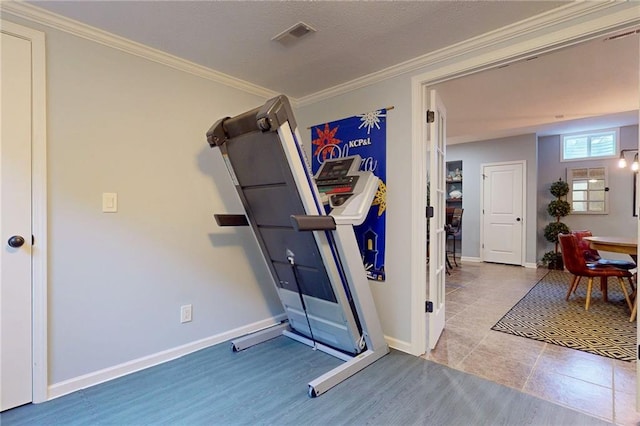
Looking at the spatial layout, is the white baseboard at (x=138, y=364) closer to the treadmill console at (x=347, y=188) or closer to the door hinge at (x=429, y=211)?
the treadmill console at (x=347, y=188)

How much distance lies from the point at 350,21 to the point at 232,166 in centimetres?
123

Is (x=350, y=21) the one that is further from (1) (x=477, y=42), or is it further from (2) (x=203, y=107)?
(2) (x=203, y=107)

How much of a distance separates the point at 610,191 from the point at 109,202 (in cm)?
784

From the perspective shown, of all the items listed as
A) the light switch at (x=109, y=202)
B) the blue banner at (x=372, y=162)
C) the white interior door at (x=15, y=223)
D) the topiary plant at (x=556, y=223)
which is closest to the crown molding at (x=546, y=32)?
the blue banner at (x=372, y=162)

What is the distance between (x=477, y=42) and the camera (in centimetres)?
220

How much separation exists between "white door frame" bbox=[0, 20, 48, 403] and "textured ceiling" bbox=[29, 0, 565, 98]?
387mm

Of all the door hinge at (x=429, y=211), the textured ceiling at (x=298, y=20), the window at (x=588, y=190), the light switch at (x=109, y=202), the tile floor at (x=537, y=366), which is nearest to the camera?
the textured ceiling at (x=298, y=20)

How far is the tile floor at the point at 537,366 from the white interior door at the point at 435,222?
9.2 inches

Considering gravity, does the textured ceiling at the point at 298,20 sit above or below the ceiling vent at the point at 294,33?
above

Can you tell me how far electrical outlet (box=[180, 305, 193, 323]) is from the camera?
2564 mm

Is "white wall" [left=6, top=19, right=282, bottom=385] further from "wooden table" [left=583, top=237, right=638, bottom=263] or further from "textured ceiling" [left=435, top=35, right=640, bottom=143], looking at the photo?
"wooden table" [left=583, top=237, right=638, bottom=263]

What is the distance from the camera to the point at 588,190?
6191mm

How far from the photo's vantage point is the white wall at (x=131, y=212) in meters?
2.03

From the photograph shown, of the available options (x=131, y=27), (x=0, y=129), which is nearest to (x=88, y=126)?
(x=0, y=129)
